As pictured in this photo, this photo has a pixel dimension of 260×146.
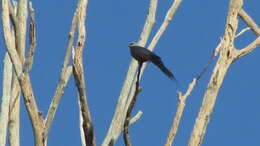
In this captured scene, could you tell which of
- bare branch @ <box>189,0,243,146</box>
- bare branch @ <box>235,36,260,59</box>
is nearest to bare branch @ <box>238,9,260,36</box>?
bare branch @ <box>235,36,260,59</box>

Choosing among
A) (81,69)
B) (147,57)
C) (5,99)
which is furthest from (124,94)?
(81,69)

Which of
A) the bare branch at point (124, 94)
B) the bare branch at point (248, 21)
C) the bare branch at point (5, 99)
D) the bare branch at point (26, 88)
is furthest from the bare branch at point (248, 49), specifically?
the bare branch at point (5, 99)

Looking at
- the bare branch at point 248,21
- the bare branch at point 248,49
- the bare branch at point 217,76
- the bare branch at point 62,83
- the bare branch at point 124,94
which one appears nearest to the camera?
the bare branch at point 217,76

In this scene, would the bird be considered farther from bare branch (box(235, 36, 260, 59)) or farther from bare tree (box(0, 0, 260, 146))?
bare branch (box(235, 36, 260, 59))

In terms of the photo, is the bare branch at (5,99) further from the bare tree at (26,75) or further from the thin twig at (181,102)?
the thin twig at (181,102)

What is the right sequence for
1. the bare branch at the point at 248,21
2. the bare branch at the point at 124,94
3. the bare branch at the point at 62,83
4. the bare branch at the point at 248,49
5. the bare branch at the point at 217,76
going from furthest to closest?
the bare branch at the point at 248,21, the bare branch at the point at 124,94, the bare branch at the point at 62,83, the bare branch at the point at 248,49, the bare branch at the point at 217,76

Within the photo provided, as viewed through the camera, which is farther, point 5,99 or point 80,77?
point 5,99

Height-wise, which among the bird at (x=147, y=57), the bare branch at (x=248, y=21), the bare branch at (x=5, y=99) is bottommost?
the bare branch at (x=5, y=99)

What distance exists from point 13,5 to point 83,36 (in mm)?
962

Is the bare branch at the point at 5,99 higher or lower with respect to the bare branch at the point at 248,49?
lower

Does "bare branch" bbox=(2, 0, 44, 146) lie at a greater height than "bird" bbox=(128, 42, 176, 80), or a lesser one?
lesser

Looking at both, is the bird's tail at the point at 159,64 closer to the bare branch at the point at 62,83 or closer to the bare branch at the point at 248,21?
the bare branch at the point at 62,83

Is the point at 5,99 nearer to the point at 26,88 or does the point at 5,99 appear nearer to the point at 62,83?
the point at 62,83

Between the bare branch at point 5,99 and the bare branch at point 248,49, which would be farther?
the bare branch at point 5,99
